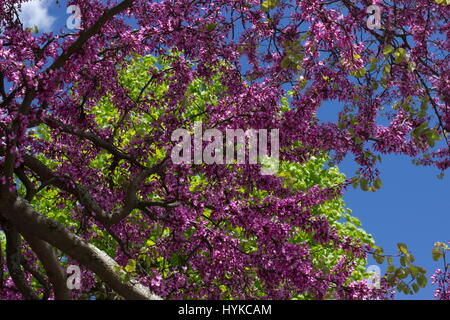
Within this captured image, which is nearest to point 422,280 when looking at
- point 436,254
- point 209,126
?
point 436,254

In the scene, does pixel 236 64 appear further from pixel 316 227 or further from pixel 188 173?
pixel 316 227

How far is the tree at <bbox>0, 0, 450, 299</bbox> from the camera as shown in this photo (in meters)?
6.70

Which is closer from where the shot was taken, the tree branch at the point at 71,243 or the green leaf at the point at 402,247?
the green leaf at the point at 402,247

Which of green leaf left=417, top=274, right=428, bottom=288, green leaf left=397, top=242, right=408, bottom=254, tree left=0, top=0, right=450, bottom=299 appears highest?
tree left=0, top=0, right=450, bottom=299

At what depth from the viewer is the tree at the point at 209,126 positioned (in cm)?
670

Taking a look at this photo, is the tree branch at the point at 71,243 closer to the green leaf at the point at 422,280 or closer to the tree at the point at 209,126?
the tree at the point at 209,126

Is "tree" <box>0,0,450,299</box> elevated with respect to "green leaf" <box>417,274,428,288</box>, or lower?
elevated

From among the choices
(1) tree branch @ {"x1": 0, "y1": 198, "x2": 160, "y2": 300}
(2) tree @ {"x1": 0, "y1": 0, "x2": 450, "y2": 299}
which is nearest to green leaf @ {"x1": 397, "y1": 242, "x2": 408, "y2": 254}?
(2) tree @ {"x1": 0, "y1": 0, "x2": 450, "y2": 299}

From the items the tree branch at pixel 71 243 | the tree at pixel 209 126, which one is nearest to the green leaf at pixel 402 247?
the tree at pixel 209 126

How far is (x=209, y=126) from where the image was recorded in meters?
8.04

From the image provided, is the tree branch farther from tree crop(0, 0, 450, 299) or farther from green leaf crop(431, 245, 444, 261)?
green leaf crop(431, 245, 444, 261)

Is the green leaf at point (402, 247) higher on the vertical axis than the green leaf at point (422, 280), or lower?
higher

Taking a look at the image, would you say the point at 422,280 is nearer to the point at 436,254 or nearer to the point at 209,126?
the point at 436,254

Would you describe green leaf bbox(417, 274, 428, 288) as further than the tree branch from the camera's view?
No
